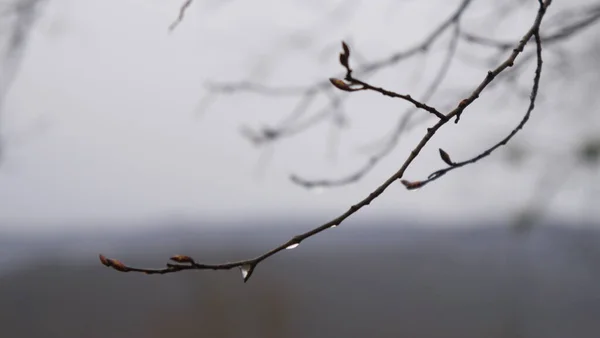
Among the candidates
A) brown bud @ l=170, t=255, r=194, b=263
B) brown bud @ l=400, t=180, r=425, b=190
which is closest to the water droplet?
brown bud @ l=170, t=255, r=194, b=263

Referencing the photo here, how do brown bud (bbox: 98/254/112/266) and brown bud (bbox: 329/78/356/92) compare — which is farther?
brown bud (bbox: 98/254/112/266)

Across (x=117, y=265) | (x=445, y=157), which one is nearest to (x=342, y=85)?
(x=445, y=157)

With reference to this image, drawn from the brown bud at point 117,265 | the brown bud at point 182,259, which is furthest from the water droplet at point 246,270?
the brown bud at point 117,265

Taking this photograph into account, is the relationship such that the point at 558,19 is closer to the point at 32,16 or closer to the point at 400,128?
the point at 400,128

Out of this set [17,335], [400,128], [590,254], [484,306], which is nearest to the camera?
[400,128]

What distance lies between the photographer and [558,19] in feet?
6.59

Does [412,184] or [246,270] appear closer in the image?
[246,270]

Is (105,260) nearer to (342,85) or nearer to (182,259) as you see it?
(182,259)

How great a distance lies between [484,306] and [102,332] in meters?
7.80

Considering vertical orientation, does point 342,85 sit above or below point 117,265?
above

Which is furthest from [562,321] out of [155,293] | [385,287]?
[155,293]

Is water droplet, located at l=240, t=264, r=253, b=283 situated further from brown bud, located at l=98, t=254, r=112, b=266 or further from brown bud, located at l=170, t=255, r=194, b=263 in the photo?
brown bud, located at l=98, t=254, r=112, b=266

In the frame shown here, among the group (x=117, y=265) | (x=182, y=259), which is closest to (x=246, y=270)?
(x=182, y=259)

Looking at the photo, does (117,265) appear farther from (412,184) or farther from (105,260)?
(412,184)
